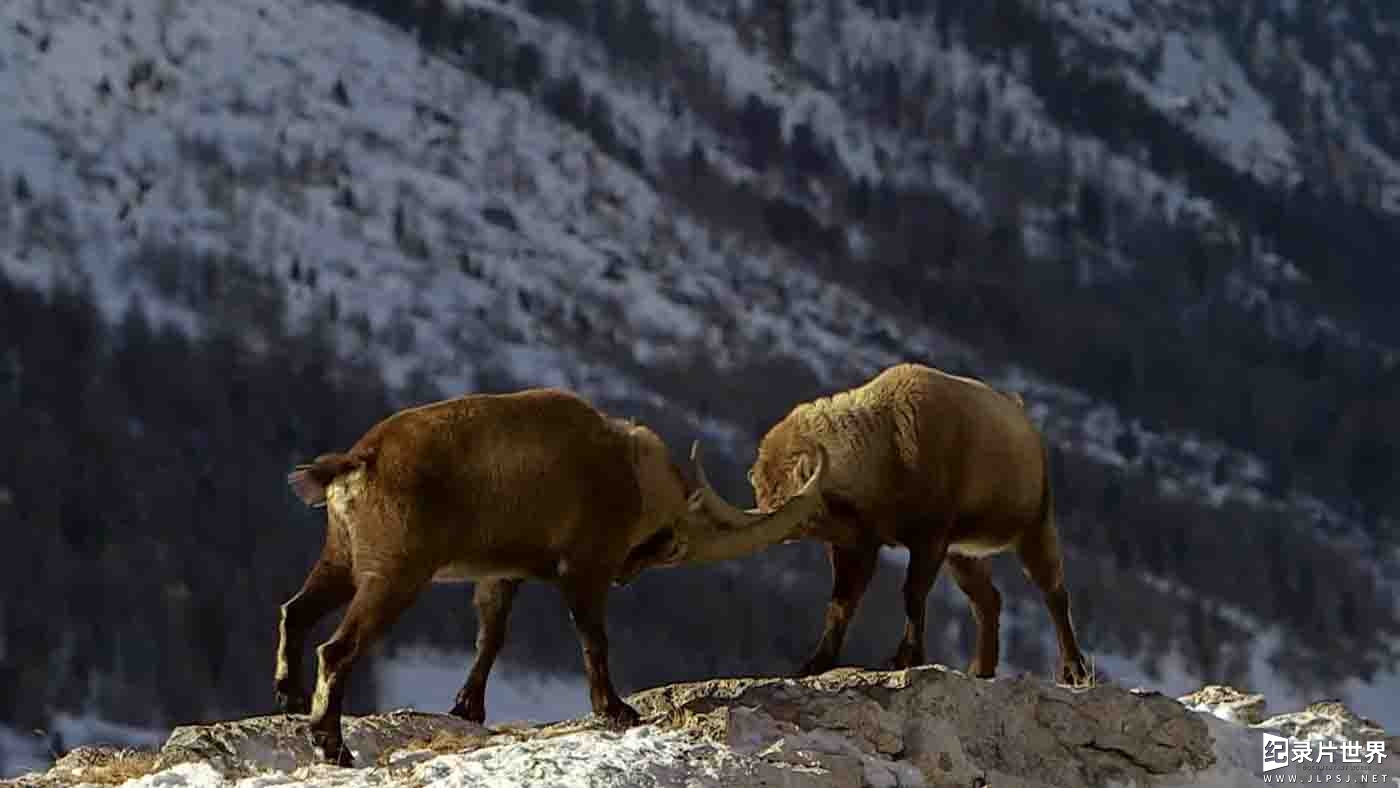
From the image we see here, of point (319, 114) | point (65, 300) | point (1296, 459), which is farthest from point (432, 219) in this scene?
point (1296, 459)

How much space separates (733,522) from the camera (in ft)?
59.3

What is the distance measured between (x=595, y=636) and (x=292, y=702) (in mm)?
1940

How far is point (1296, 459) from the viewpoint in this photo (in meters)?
176

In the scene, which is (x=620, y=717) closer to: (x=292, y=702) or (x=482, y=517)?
(x=482, y=517)

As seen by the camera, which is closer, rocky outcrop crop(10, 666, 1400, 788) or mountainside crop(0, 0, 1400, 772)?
rocky outcrop crop(10, 666, 1400, 788)

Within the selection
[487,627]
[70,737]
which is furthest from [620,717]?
[70,737]

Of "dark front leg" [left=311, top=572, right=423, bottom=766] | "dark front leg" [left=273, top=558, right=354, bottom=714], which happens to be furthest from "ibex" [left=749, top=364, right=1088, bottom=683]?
"dark front leg" [left=311, top=572, right=423, bottom=766]

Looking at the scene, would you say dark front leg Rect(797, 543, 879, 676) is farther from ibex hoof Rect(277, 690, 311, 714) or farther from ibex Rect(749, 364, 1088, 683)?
ibex hoof Rect(277, 690, 311, 714)

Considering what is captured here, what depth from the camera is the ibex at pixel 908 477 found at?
19.2 metres

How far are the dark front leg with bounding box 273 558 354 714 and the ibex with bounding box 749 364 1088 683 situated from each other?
3.65 m

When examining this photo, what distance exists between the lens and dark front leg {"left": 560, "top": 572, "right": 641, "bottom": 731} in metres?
16.9

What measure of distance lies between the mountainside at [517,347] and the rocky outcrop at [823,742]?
60.7 meters

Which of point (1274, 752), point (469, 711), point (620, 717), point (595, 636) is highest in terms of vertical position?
point (595, 636)

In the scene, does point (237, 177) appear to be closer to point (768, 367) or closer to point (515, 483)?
point (768, 367)
